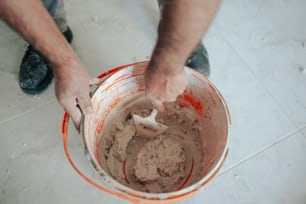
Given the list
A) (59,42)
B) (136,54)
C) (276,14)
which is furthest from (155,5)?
(59,42)

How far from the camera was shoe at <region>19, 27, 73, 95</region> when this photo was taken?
3.50 ft

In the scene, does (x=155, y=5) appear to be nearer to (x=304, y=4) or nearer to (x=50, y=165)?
(x=304, y=4)

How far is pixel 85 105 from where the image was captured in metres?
0.74

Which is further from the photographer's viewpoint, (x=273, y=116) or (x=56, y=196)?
(x=273, y=116)

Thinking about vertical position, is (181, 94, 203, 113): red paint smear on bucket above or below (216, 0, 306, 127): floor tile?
above

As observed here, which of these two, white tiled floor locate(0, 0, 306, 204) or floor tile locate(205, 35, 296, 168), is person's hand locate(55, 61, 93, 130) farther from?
floor tile locate(205, 35, 296, 168)

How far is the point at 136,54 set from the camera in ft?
3.92

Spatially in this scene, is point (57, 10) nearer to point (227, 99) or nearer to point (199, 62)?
point (199, 62)

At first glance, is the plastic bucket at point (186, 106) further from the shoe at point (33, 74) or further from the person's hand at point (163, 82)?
the shoe at point (33, 74)

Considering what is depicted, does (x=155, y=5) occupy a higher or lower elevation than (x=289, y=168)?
higher

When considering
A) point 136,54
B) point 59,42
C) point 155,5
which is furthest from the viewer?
point 155,5

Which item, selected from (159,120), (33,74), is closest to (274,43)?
(159,120)

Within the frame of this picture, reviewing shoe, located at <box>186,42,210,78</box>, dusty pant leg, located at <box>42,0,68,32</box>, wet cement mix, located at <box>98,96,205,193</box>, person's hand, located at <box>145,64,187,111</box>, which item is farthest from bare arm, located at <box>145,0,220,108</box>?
dusty pant leg, located at <box>42,0,68,32</box>

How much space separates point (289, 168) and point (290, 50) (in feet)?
1.59
